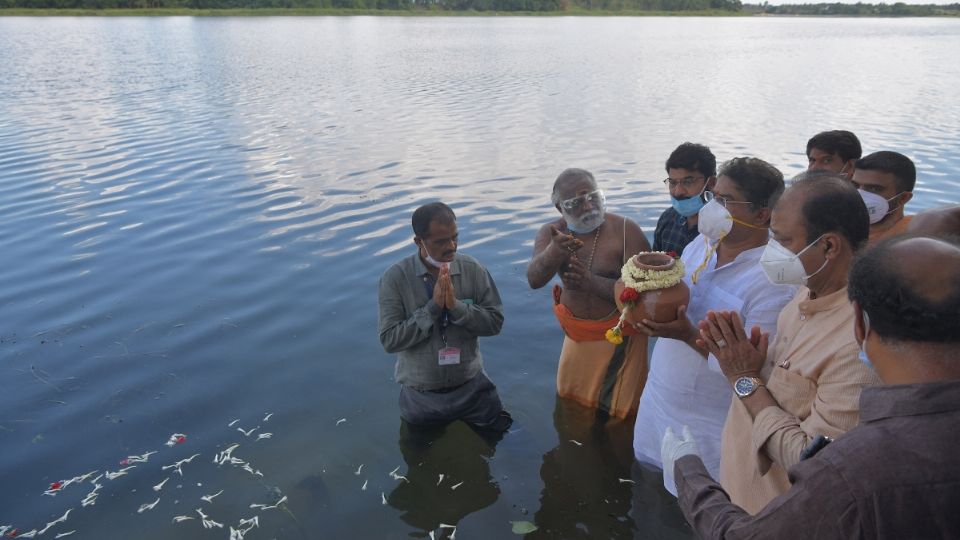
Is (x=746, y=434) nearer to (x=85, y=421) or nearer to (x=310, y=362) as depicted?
(x=310, y=362)

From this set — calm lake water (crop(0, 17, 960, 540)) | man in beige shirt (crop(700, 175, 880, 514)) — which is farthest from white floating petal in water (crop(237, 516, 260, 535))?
man in beige shirt (crop(700, 175, 880, 514))

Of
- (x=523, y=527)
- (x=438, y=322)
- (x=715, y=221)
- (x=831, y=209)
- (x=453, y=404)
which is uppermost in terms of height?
(x=831, y=209)

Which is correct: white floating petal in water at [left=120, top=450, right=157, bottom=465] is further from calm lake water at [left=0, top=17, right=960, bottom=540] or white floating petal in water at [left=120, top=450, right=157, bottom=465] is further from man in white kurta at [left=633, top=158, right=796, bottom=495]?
man in white kurta at [left=633, top=158, right=796, bottom=495]

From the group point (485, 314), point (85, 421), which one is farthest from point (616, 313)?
point (85, 421)

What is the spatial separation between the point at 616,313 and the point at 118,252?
776 centimetres

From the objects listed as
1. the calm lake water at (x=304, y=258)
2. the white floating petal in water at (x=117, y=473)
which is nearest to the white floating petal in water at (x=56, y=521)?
the calm lake water at (x=304, y=258)

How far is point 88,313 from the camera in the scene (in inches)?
305

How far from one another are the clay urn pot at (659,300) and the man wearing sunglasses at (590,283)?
86 cm

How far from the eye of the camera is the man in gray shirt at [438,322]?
4.43 metres

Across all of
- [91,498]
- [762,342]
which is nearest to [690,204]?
[762,342]

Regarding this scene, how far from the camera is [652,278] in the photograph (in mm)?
3598

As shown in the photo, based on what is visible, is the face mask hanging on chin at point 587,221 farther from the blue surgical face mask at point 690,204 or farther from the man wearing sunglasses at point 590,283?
the blue surgical face mask at point 690,204

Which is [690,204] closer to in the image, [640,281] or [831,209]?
[640,281]

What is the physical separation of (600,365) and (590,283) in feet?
2.50
